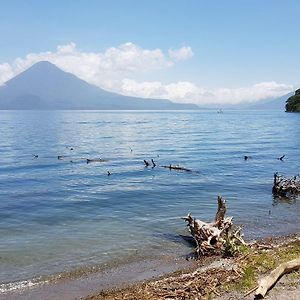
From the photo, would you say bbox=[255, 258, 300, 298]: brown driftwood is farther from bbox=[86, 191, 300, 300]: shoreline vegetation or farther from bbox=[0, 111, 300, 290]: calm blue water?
bbox=[0, 111, 300, 290]: calm blue water

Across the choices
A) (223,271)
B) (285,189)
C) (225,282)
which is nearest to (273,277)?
(225,282)

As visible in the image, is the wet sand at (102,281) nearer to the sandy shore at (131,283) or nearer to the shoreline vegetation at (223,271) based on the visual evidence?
the sandy shore at (131,283)

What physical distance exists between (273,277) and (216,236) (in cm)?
599

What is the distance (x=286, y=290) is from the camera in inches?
511

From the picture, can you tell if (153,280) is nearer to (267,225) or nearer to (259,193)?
(267,225)

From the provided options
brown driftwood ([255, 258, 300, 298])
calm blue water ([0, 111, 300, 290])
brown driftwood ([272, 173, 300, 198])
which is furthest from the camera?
brown driftwood ([272, 173, 300, 198])

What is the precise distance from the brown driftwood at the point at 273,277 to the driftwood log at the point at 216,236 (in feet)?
11.4

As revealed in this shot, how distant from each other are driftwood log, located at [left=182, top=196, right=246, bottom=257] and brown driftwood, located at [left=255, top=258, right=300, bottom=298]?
3470 mm

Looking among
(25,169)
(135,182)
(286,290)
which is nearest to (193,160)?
(135,182)

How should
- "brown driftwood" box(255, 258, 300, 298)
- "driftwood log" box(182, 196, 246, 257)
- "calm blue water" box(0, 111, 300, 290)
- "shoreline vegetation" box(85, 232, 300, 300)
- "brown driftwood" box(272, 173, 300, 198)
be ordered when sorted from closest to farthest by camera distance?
"brown driftwood" box(255, 258, 300, 298) → "shoreline vegetation" box(85, 232, 300, 300) → "driftwood log" box(182, 196, 246, 257) → "calm blue water" box(0, 111, 300, 290) → "brown driftwood" box(272, 173, 300, 198)

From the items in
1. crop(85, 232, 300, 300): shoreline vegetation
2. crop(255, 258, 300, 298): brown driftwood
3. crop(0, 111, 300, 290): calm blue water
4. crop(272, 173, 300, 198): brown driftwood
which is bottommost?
crop(0, 111, 300, 290): calm blue water

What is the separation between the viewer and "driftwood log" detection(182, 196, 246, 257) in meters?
18.2

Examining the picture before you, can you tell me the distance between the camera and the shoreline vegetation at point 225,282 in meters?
13.1

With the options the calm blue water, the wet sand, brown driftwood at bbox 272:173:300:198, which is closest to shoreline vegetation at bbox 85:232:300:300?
the wet sand
